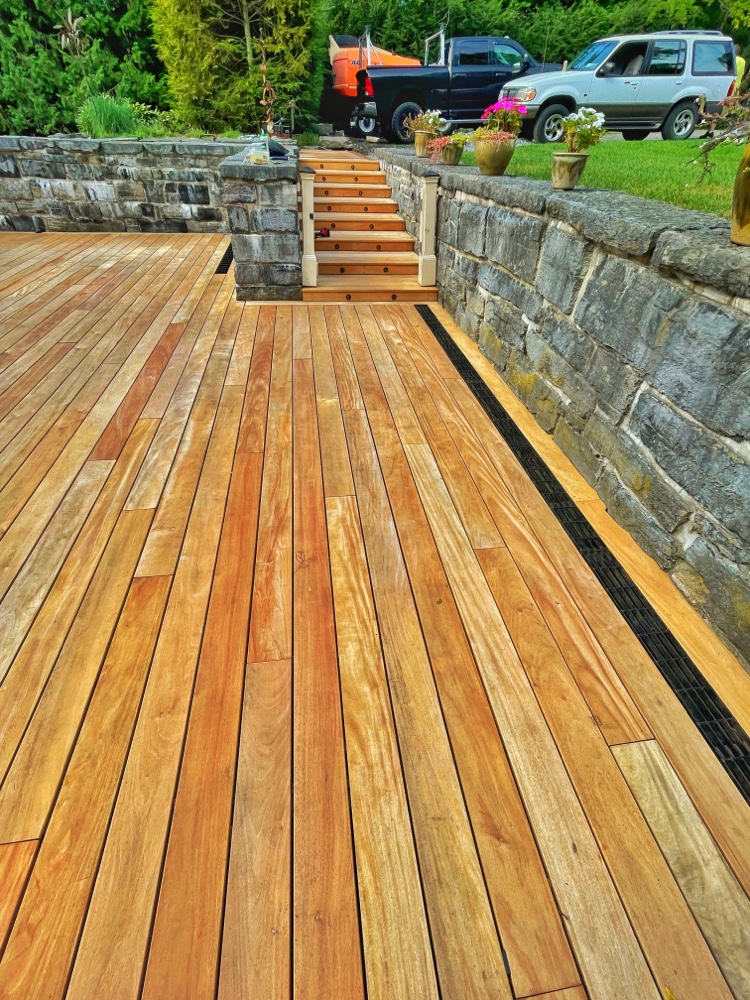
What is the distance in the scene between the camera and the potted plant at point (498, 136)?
3.41 m

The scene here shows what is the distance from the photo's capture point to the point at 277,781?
1285 mm

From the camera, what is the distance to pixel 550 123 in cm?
721

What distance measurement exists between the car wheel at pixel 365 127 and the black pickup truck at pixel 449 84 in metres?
0.60

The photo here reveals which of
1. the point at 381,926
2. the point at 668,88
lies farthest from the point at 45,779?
the point at 668,88

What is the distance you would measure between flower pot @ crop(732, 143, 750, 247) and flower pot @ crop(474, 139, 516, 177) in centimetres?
225

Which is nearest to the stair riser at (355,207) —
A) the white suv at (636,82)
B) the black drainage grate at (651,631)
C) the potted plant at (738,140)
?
the white suv at (636,82)

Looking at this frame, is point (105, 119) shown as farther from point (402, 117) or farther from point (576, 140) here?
point (576, 140)

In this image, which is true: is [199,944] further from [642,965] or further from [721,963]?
[721,963]

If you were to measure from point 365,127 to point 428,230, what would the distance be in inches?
212

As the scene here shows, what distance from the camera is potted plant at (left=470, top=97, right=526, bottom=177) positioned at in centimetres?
341

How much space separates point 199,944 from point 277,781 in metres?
0.33

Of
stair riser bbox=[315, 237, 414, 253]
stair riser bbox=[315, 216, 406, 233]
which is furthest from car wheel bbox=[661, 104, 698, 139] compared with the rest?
stair riser bbox=[315, 237, 414, 253]

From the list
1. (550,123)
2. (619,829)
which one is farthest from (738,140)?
(550,123)

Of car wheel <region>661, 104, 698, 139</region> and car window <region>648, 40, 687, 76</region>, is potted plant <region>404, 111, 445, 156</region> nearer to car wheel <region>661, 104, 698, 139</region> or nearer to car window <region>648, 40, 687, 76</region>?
car window <region>648, 40, 687, 76</region>
